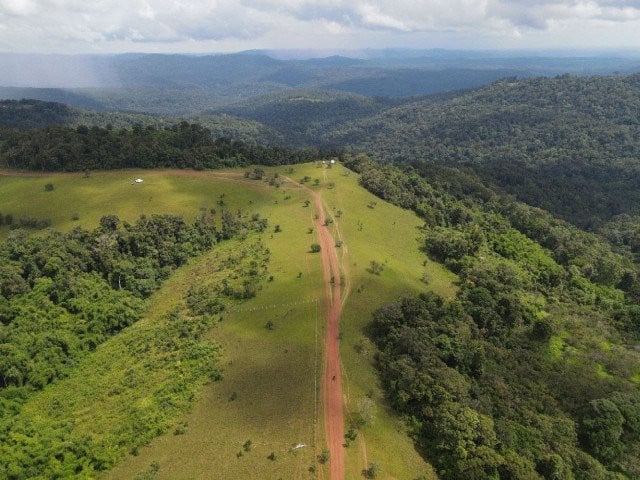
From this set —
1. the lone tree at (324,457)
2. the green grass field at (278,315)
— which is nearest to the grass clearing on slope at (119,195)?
the green grass field at (278,315)

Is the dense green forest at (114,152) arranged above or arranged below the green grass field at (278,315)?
above

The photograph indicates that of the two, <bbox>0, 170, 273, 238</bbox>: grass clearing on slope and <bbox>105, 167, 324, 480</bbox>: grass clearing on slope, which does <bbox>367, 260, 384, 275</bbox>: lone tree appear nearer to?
<bbox>105, 167, 324, 480</bbox>: grass clearing on slope

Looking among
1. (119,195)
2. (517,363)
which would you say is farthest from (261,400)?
(119,195)

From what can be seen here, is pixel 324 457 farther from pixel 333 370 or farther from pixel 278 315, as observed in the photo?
pixel 278 315

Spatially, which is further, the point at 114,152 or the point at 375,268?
the point at 114,152

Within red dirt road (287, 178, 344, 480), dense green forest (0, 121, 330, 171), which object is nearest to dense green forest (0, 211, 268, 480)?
red dirt road (287, 178, 344, 480)

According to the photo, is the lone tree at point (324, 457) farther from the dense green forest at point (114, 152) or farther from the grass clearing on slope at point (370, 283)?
the dense green forest at point (114, 152)
